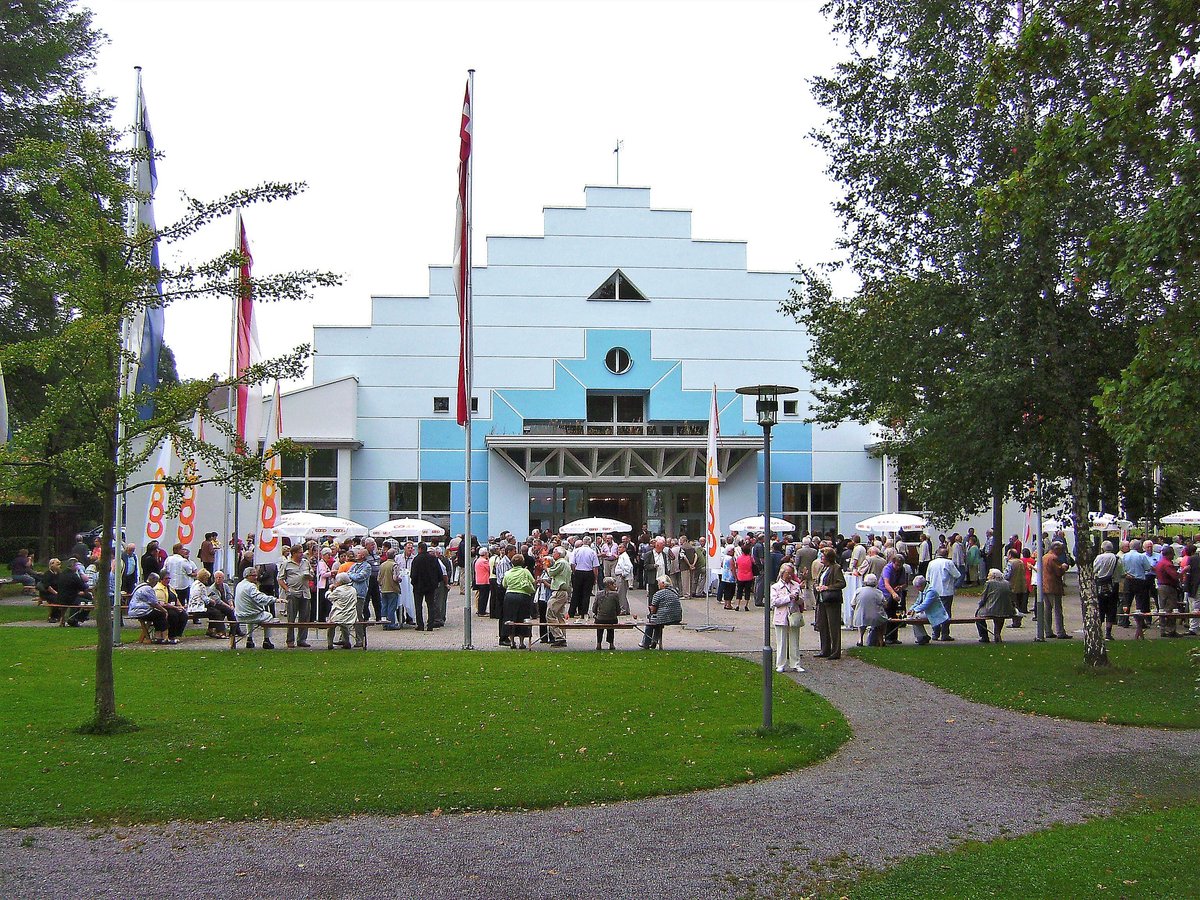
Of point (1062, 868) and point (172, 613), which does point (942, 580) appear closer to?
point (1062, 868)

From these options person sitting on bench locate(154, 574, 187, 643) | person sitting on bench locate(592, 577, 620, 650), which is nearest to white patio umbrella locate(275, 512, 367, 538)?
person sitting on bench locate(154, 574, 187, 643)

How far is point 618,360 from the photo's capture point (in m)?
38.8

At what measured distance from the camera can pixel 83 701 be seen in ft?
42.4

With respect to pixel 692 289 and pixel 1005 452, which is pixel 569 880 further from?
pixel 692 289

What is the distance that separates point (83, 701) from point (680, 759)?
25.3ft

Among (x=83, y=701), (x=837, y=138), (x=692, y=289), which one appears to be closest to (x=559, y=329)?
(x=692, y=289)

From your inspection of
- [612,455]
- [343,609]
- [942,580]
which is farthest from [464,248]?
[612,455]

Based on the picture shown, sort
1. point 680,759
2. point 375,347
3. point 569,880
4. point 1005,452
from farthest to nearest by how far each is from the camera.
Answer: point 375,347, point 1005,452, point 680,759, point 569,880

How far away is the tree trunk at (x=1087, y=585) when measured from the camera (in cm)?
1584

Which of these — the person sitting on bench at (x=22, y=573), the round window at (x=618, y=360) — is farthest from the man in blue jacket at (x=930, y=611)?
the person sitting on bench at (x=22, y=573)

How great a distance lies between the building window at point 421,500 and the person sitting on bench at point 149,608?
1793 cm

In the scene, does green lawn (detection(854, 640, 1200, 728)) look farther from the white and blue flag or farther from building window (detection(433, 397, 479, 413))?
building window (detection(433, 397, 479, 413))

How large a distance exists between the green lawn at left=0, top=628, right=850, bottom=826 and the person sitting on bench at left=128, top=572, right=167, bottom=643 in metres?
2.19

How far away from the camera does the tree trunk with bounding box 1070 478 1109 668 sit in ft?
52.0
